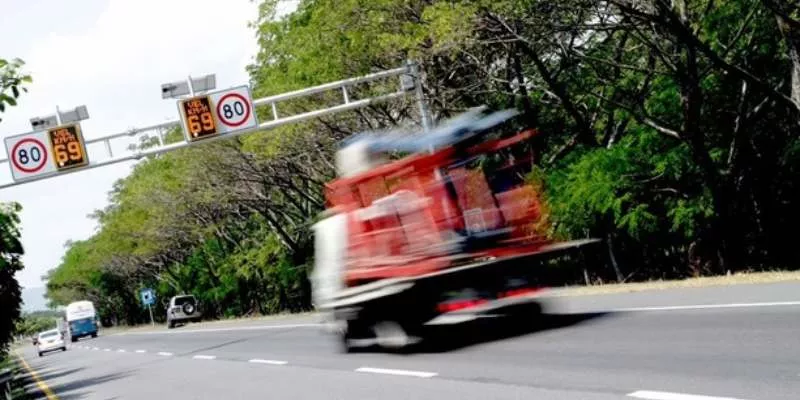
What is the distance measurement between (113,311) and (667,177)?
393ft

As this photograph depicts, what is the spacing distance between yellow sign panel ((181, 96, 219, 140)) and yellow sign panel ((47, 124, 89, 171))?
2715 mm

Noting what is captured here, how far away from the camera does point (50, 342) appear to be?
58.2m

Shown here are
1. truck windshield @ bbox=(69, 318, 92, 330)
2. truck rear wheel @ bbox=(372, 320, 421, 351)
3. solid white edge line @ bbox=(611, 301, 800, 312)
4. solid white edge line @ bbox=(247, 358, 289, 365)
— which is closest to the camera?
solid white edge line @ bbox=(611, 301, 800, 312)

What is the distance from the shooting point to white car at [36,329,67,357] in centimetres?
5788

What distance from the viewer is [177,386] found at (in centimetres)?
1476

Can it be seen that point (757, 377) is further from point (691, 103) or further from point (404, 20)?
point (404, 20)

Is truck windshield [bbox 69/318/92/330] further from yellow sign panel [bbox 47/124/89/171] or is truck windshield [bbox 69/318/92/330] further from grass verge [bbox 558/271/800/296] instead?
grass verge [bbox 558/271/800/296]

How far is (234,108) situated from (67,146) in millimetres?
4223

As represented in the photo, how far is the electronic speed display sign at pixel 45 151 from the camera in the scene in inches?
859

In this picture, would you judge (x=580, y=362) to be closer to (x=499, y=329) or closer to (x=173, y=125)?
(x=499, y=329)

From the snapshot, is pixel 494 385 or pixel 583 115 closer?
pixel 494 385

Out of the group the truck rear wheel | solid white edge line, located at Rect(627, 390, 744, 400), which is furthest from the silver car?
solid white edge line, located at Rect(627, 390, 744, 400)

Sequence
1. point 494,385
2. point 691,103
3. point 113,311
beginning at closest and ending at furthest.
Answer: point 494,385 → point 691,103 → point 113,311

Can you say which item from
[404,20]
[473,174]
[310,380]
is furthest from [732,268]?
[310,380]
